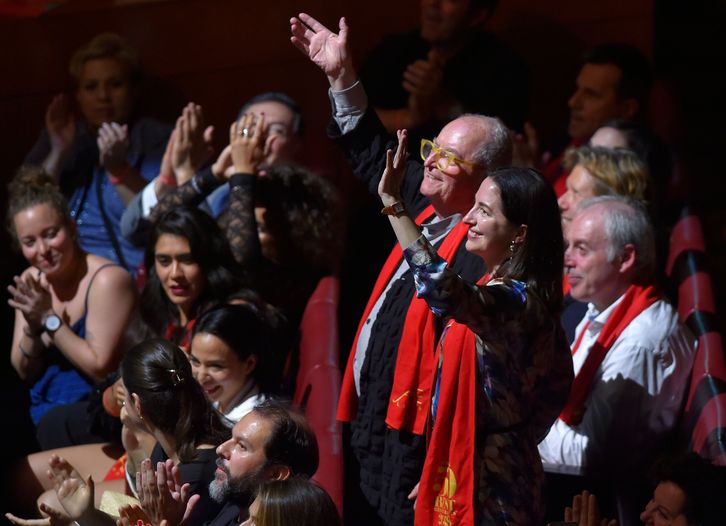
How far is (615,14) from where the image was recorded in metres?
5.28

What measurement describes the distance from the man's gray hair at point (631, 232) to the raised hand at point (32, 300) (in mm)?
1642

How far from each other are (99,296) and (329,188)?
2.68ft

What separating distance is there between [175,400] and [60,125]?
7.19 ft

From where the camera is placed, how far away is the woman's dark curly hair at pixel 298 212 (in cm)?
401

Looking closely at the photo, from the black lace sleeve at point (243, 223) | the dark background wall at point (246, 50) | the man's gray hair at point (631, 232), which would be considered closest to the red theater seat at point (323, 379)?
the black lace sleeve at point (243, 223)

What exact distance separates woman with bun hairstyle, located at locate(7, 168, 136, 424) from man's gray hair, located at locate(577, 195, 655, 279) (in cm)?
146

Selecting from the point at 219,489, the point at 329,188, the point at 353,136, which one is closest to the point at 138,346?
the point at 219,489

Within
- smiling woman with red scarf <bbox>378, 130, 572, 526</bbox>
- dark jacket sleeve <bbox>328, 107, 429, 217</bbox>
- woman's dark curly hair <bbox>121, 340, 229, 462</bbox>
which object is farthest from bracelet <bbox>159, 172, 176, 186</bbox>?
smiling woman with red scarf <bbox>378, 130, 572, 526</bbox>

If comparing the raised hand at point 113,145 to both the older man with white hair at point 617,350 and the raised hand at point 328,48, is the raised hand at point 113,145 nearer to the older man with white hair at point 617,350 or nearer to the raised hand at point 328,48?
the raised hand at point 328,48

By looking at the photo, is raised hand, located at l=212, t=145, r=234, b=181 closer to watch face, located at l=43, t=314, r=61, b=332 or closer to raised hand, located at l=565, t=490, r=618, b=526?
watch face, located at l=43, t=314, r=61, b=332

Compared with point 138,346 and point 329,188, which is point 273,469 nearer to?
point 138,346

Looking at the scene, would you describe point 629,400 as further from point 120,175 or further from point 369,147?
point 120,175

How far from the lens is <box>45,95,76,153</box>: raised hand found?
474cm

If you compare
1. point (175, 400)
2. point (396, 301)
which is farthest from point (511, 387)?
point (175, 400)
